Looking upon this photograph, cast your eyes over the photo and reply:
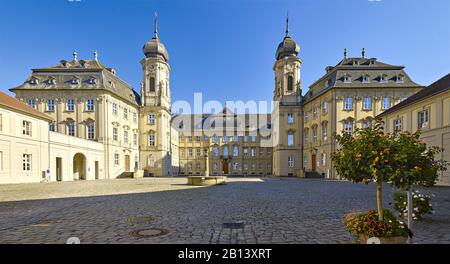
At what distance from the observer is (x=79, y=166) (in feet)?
111

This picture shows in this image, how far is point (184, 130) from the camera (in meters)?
63.2

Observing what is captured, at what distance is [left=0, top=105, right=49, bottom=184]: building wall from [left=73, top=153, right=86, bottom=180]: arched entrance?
5.85m

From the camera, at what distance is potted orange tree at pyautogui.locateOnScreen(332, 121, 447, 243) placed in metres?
4.32

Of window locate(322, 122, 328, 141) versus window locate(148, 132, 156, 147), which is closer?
window locate(322, 122, 328, 141)

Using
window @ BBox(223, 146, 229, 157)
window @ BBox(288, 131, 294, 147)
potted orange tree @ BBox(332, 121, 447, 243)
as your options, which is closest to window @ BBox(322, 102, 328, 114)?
window @ BBox(288, 131, 294, 147)

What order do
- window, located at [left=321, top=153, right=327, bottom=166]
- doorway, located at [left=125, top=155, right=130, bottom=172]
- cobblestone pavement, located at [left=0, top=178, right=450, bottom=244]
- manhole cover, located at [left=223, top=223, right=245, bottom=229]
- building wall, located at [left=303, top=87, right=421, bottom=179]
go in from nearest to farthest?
cobblestone pavement, located at [left=0, top=178, right=450, bottom=244]
manhole cover, located at [left=223, top=223, right=245, bottom=229]
building wall, located at [left=303, top=87, right=421, bottom=179]
window, located at [left=321, top=153, right=327, bottom=166]
doorway, located at [left=125, top=155, right=130, bottom=172]

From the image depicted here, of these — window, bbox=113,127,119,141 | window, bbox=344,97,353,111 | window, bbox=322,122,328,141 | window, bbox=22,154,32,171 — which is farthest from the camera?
window, bbox=113,127,119,141

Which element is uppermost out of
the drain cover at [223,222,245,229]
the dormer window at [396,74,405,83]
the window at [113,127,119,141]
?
the dormer window at [396,74,405,83]

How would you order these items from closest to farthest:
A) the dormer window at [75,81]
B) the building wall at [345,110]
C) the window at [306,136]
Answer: the building wall at [345,110]
the dormer window at [75,81]
the window at [306,136]

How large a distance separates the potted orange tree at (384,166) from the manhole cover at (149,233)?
437 cm

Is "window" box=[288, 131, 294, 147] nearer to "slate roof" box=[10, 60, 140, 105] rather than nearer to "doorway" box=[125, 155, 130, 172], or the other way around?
"doorway" box=[125, 155, 130, 172]

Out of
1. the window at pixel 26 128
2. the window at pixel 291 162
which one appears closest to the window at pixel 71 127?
the window at pixel 26 128

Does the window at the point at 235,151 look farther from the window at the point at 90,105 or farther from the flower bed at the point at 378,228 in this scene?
the flower bed at the point at 378,228

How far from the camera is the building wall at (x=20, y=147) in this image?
23.0 m
